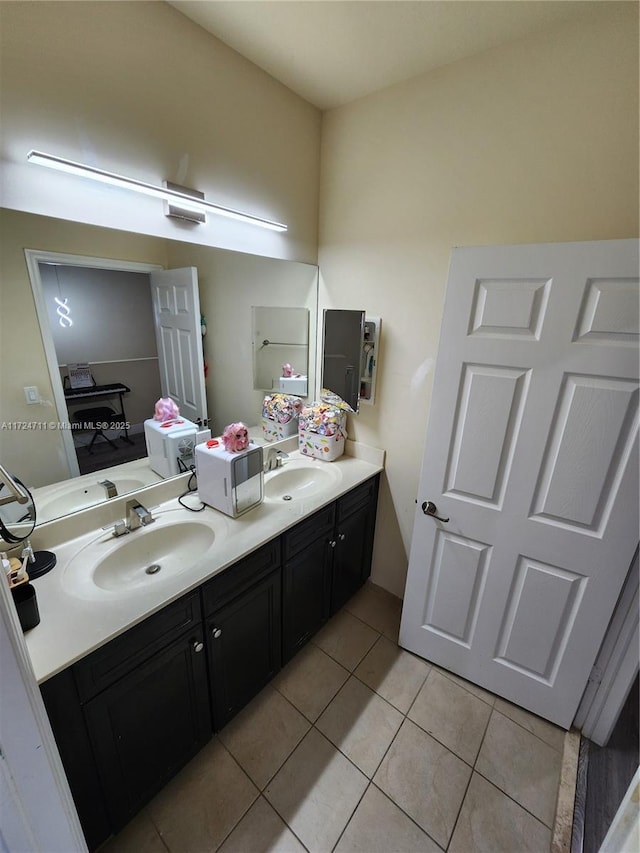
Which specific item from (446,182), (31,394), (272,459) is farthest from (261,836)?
(446,182)

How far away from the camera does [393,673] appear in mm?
1755

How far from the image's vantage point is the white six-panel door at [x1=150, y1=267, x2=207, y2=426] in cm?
147

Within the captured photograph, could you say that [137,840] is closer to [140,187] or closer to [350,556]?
[350,556]

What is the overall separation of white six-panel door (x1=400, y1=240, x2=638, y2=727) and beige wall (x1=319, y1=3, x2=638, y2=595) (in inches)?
13.4

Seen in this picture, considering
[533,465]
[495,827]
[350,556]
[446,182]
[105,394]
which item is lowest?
[495,827]

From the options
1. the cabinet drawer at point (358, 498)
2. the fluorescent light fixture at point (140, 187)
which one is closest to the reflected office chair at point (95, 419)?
the fluorescent light fixture at point (140, 187)

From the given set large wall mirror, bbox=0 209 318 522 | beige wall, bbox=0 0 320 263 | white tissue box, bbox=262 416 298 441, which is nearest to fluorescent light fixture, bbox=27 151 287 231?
beige wall, bbox=0 0 320 263

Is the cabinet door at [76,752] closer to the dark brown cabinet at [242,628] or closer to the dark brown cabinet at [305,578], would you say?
the dark brown cabinet at [242,628]

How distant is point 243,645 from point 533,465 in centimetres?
134

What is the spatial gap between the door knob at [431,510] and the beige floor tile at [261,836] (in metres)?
1.23

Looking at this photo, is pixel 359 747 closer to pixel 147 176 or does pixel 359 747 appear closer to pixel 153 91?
pixel 147 176

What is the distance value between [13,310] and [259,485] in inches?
42.0

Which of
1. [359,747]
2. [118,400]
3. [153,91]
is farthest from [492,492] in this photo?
[153,91]

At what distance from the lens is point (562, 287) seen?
3.81 feet
